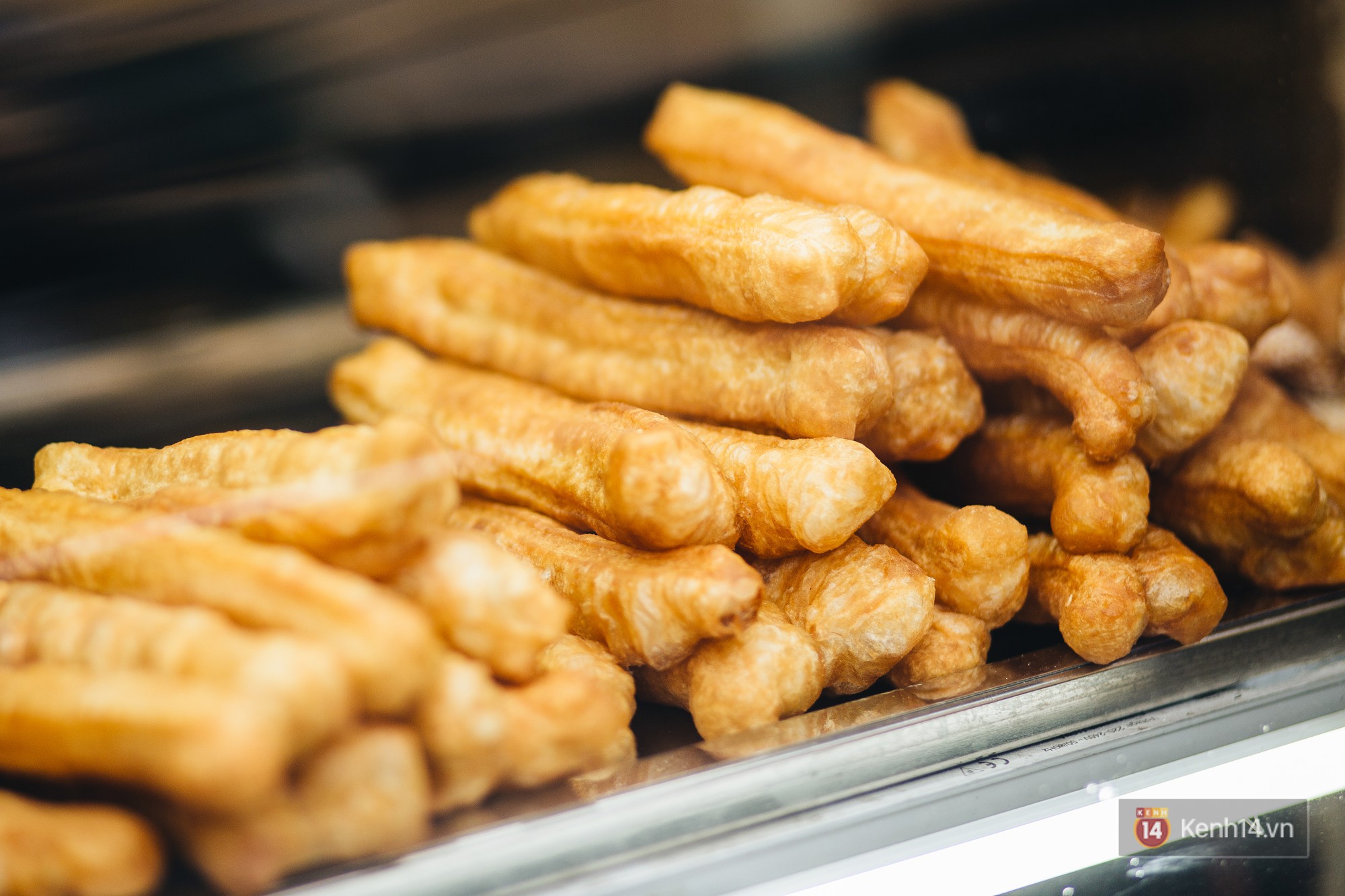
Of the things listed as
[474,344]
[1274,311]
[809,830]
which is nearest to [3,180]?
[474,344]

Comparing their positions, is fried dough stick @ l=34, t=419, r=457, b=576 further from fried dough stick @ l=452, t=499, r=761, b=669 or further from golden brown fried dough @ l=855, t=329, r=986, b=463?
golden brown fried dough @ l=855, t=329, r=986, b=463

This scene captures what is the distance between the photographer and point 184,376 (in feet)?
7.37

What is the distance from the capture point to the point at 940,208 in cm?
178

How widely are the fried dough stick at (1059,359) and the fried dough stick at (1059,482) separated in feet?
0.15

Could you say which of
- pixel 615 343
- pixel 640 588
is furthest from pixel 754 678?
pixel 615 343

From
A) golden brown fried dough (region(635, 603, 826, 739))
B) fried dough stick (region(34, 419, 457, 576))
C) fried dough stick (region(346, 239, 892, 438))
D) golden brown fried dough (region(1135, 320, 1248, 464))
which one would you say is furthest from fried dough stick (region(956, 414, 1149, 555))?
fried dough stick (region(34, 419, 457, 576))

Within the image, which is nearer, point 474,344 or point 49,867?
point 49,867

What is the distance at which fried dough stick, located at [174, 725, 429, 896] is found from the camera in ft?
3.34

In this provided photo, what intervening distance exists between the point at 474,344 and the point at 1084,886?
1.45 metres

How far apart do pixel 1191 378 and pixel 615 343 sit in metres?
1.05

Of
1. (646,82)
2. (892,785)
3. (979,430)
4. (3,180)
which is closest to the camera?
(892,785)

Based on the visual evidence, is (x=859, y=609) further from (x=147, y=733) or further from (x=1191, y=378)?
(x=147, y=733)

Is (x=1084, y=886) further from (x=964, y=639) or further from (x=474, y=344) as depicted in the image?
(x=474, y=344)

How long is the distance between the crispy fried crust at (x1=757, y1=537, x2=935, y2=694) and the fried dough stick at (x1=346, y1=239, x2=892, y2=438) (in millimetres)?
220
